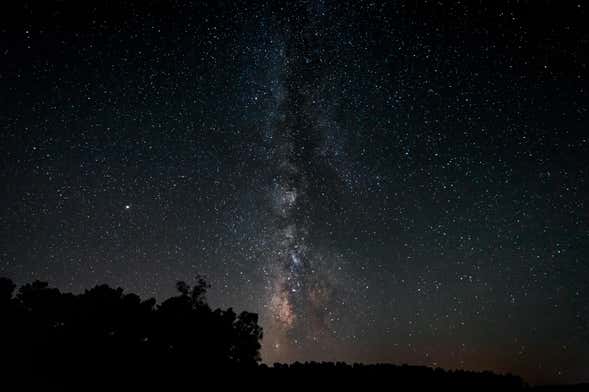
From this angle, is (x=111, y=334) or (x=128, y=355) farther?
A: (x=111, y=334)

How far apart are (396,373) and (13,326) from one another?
46.0ft

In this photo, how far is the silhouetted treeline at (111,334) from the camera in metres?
18.6

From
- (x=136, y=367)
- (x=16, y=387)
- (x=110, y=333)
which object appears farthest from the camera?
(x=110, y=333)

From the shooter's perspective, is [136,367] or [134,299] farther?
[134,299]

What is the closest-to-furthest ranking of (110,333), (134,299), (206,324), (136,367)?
(136,367), (110,333), (134,299), (206,324)

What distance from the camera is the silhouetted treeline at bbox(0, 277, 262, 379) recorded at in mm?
18641

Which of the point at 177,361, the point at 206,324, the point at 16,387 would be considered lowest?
the point at 16,387

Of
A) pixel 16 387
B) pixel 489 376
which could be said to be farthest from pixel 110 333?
pixel 489 376

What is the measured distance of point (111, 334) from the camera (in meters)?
21.7

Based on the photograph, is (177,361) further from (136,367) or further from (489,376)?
(489,376)

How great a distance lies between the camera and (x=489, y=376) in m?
19.2

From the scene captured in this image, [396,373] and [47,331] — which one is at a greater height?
[47,331]

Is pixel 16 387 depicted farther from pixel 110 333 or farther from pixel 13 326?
pixel 110 333

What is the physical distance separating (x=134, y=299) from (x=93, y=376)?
5.79m
